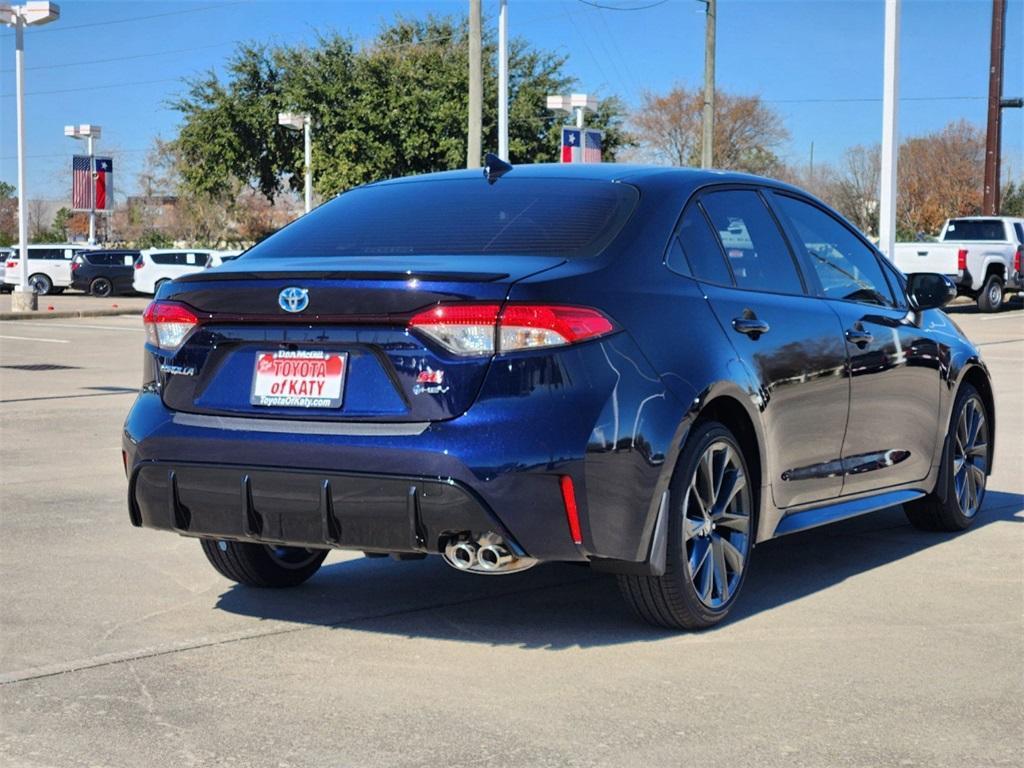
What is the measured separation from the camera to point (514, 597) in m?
5.91

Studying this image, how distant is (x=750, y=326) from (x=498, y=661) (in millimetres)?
1529

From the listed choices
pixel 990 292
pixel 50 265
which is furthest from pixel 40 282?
pixel 990 292

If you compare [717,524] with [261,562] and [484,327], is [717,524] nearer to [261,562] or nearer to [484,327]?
[484,327]

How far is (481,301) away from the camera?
15.3ft

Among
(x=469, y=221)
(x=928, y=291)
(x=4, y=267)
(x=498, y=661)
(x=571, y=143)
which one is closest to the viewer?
(x=498, y=661)

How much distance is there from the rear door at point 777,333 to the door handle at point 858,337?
83 mm

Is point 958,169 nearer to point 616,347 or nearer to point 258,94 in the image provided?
point 258,94

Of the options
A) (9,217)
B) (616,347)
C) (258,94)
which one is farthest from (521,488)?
(9,217)

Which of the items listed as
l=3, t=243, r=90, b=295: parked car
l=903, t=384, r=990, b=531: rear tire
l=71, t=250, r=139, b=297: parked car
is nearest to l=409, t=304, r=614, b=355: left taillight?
l=903, t=384, r=990, b=531: rear tire

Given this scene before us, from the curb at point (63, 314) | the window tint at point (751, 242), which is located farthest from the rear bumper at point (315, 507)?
the curb at point (63, 314)

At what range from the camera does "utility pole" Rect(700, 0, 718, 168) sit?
3600 centimetres

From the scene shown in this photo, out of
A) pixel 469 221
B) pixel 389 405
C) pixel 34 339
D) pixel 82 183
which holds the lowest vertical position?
pixel 34 339

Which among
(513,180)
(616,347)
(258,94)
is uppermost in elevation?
(258,94)

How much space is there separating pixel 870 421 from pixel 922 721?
2290 millimetres
